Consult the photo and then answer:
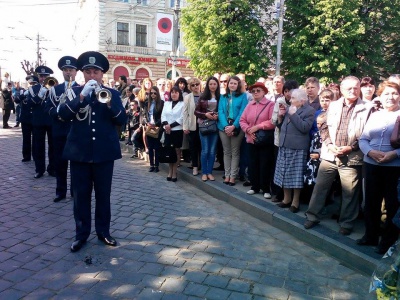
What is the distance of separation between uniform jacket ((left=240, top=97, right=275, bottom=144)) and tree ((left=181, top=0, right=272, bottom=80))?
1918cm

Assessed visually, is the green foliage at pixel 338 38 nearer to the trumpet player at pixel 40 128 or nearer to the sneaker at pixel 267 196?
the sneaker at pixel 267 196

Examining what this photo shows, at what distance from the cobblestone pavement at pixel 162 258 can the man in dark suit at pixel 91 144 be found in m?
0.39

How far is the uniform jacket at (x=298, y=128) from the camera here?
5.28 m

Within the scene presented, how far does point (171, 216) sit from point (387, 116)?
3305 millimetres

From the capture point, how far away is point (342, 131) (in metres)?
4.66

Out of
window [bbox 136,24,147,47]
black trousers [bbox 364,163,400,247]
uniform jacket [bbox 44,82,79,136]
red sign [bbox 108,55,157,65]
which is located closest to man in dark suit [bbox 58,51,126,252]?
uniform jacket [bbox 44,82,79,136]

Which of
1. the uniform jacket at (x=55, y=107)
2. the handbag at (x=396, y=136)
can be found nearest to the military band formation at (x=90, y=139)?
the uniform jacket at (x=55, y=107)

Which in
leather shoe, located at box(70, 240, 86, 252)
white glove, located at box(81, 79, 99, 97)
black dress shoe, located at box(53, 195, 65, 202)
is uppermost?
white glove, located at box(81, 79, 99, 97)

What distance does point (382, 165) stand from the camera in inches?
163

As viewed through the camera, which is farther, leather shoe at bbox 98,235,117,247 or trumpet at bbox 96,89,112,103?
leather shoe at bbox 98,235,117,247

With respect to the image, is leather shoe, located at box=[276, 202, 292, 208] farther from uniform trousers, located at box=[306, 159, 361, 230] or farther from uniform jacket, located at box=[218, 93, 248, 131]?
uniform jacket, located at box=[218, 93, 248, 131]

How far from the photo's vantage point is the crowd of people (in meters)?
4.24

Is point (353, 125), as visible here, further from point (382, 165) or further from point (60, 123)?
point (60, 123)

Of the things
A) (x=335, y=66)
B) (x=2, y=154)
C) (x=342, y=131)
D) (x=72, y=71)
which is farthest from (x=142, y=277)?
(x=335, y=66)
